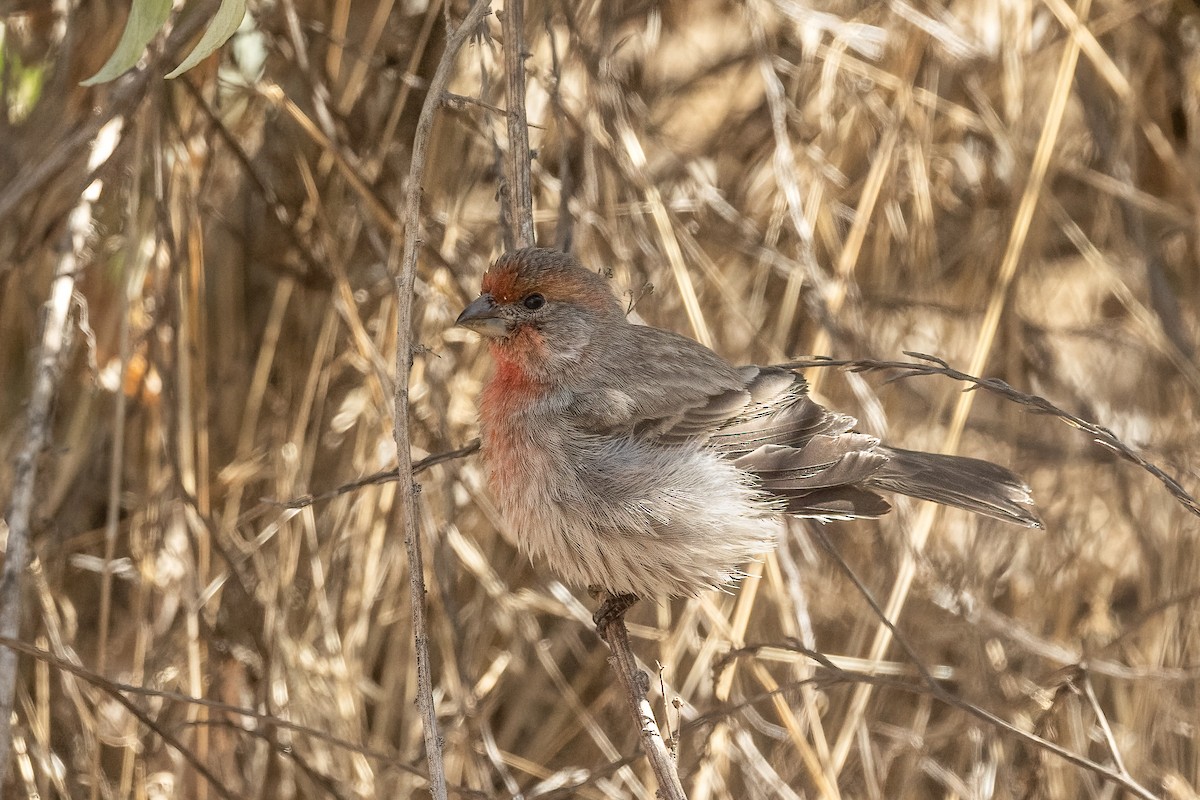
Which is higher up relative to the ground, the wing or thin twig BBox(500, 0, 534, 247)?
thin twig BBox(500, 0, 534, 247)

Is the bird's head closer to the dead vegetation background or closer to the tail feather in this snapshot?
the dead vegetation background

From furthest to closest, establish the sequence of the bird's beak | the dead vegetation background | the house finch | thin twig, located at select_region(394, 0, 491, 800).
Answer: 1. the dead vegetation background
2. the bird's beak
3. the house finch
4. thin twig, located at select_region(394, 0, 491, 800)

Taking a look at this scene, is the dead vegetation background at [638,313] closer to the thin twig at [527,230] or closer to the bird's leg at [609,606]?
the thin twig at [527,230]

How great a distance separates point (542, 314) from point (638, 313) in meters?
1.19

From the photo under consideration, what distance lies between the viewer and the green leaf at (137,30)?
2459 millimetres

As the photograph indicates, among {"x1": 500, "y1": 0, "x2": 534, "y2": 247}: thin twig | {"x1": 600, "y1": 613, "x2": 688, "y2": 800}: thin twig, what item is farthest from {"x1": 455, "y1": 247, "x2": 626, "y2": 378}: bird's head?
{"x1": 600, "y1": 613, "x2": 688, "y2": 800}: thin twig

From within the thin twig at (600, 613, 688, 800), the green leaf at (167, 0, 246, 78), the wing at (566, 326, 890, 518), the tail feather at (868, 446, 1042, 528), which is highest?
the green leaf at (167, 0, 246, 78)

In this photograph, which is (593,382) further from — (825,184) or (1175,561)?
(1175,561)

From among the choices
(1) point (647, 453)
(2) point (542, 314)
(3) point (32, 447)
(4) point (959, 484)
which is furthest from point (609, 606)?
(3) point (32, 447)

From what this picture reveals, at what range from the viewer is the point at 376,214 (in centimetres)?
420

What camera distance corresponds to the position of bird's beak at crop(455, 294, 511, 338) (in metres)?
3.33

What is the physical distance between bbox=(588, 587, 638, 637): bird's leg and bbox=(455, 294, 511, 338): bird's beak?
78 centimetres

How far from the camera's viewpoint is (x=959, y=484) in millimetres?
3336

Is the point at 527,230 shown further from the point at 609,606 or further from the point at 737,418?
the point at 609,606
